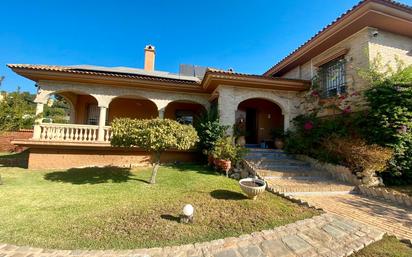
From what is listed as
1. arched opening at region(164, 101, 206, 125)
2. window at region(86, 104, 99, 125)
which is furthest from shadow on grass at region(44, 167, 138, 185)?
arched opening at region(164, 101, 206, 125)

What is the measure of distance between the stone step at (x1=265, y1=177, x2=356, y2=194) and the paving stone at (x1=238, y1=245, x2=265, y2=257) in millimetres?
3040

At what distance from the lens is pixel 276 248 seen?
132 inches

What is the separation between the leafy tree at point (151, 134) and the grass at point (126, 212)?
1.32 metres

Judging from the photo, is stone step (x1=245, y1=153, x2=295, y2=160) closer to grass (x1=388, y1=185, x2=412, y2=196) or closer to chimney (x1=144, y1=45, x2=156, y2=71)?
grass (x1=388, y1=185, x2=412, y2=196)

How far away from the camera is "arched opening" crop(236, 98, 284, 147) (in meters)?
13.4

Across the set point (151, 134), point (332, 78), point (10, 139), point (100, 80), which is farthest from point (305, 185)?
point (10, 139)

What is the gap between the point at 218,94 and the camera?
1019 cm

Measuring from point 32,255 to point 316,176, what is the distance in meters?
8.02

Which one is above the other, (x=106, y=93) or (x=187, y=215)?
(x=106, y=93)

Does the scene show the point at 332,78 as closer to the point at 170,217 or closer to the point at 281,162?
the point at 281,162

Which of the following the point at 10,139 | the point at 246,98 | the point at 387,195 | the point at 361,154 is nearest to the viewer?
the point at 387,195

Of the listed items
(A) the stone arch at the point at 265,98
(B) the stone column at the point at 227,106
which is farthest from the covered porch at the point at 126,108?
→ (A) the stone arch at the point at 265,98

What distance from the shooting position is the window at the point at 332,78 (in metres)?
9.38

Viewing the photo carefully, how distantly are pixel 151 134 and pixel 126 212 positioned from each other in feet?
7.83
